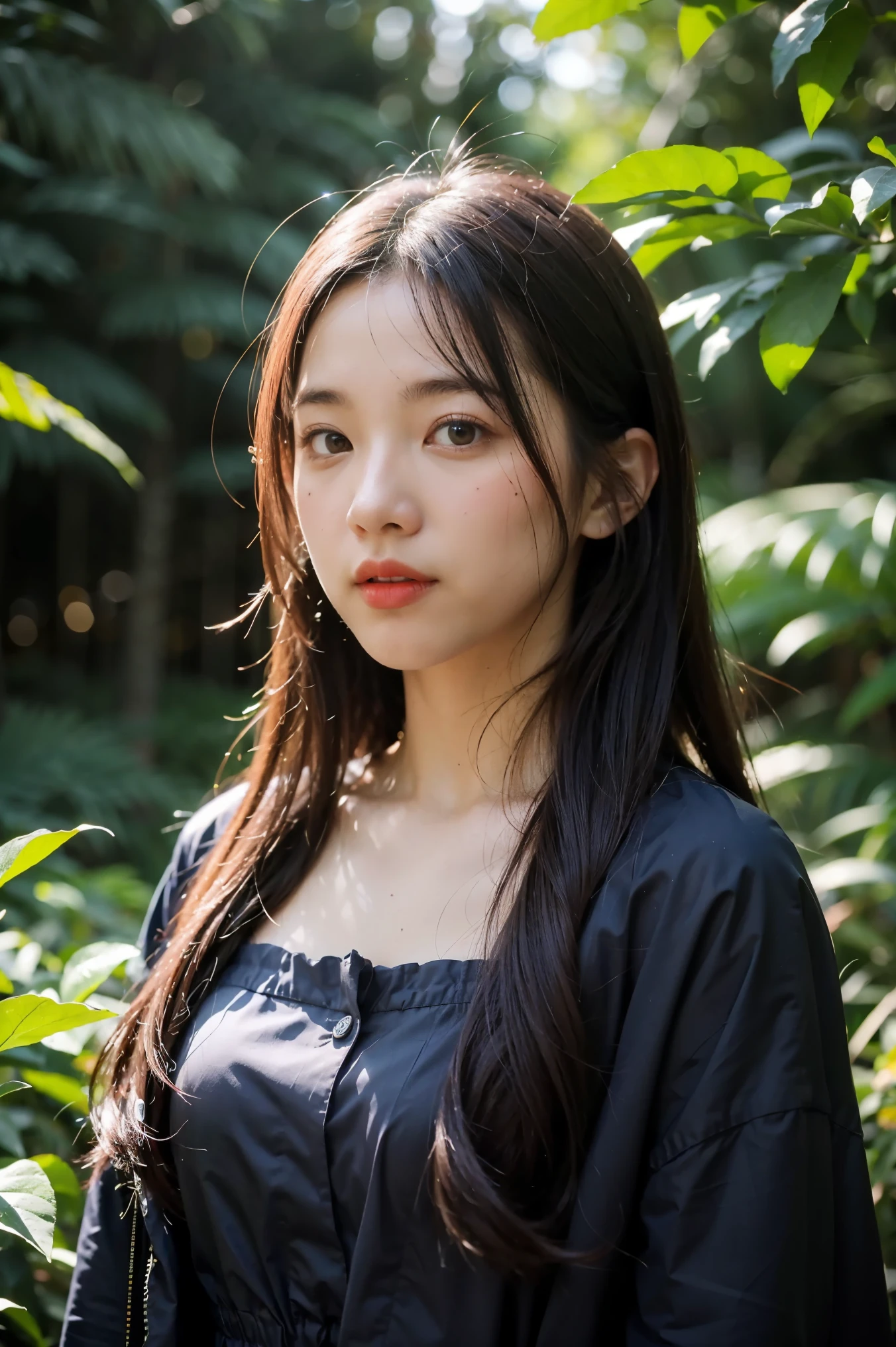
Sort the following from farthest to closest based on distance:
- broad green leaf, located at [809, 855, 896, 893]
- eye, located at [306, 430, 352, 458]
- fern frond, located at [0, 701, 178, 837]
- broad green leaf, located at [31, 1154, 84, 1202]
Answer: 1. fern frond, located at [0, 701, 178, 837]
2. broad green leaf, located at [809, 855, 896, 893]
3. broad green leaf, located at [31, 1154, 84, 1202]
4. eye, located at [306, 430, 352, 458]

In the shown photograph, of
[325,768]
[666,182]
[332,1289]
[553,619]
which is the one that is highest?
[666,182]

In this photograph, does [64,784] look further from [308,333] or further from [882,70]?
[882,70]

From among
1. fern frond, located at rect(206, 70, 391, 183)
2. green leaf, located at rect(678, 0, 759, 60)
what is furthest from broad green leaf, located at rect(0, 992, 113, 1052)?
fern frond, located at rect(206, 70, 391, 183)

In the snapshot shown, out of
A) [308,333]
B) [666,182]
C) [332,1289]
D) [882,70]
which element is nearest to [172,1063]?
[332,1289]

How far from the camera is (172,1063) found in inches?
48.3

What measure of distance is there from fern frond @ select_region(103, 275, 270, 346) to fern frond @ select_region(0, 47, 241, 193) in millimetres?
265

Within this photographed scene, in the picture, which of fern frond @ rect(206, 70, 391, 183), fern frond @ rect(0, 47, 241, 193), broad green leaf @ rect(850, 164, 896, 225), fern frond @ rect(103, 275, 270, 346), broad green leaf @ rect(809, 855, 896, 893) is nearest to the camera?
broad green leaf @ rect(850, 164, 896, 225)

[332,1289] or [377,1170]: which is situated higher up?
[377,1170]

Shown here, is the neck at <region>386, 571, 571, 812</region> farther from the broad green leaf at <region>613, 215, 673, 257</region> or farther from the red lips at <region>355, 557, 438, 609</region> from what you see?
the broad green leaf at <region>613, 215, 673, 257</region>

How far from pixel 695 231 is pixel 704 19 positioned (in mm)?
253

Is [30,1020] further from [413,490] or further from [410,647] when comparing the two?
[413,490]

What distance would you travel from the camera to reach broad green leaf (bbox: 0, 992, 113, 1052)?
996 mm

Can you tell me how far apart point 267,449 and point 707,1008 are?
77 centimetres

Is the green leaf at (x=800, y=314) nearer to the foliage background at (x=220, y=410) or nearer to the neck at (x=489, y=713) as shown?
the neck at (x=489, y=713)
